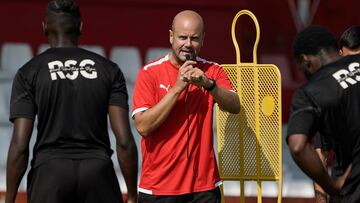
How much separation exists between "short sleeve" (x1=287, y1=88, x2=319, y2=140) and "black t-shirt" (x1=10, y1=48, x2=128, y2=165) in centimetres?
110

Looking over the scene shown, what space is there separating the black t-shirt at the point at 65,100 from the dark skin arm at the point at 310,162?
1127mm

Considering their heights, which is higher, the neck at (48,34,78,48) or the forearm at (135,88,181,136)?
the neck at (48,34,78,48)

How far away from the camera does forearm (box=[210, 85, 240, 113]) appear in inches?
271

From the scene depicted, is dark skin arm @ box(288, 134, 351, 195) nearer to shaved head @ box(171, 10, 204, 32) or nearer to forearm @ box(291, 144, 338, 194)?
forearm @ box(291, 144, 338, 194)

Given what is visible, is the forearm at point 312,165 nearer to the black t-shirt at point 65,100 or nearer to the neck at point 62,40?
the black t-shirt at point 65,100

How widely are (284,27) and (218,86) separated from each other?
6466 millimetres

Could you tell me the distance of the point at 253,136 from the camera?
8.05m

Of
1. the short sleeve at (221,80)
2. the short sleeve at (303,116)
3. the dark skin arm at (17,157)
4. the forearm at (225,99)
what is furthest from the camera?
the short sleeve at (221,80)

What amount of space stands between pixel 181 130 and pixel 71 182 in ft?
3.19

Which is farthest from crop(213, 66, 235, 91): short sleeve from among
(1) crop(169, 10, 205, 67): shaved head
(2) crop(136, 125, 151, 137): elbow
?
(2) crop(136, 125, 151, 137): elbow

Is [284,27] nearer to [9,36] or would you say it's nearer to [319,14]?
[319,14]

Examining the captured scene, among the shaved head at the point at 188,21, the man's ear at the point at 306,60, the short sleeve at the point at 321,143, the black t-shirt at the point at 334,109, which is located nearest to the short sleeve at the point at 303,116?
the black t-shirt at the point at 334,109

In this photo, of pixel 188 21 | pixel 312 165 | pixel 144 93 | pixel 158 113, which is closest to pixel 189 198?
pixel 158 113

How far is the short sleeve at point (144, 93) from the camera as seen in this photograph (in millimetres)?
6934
